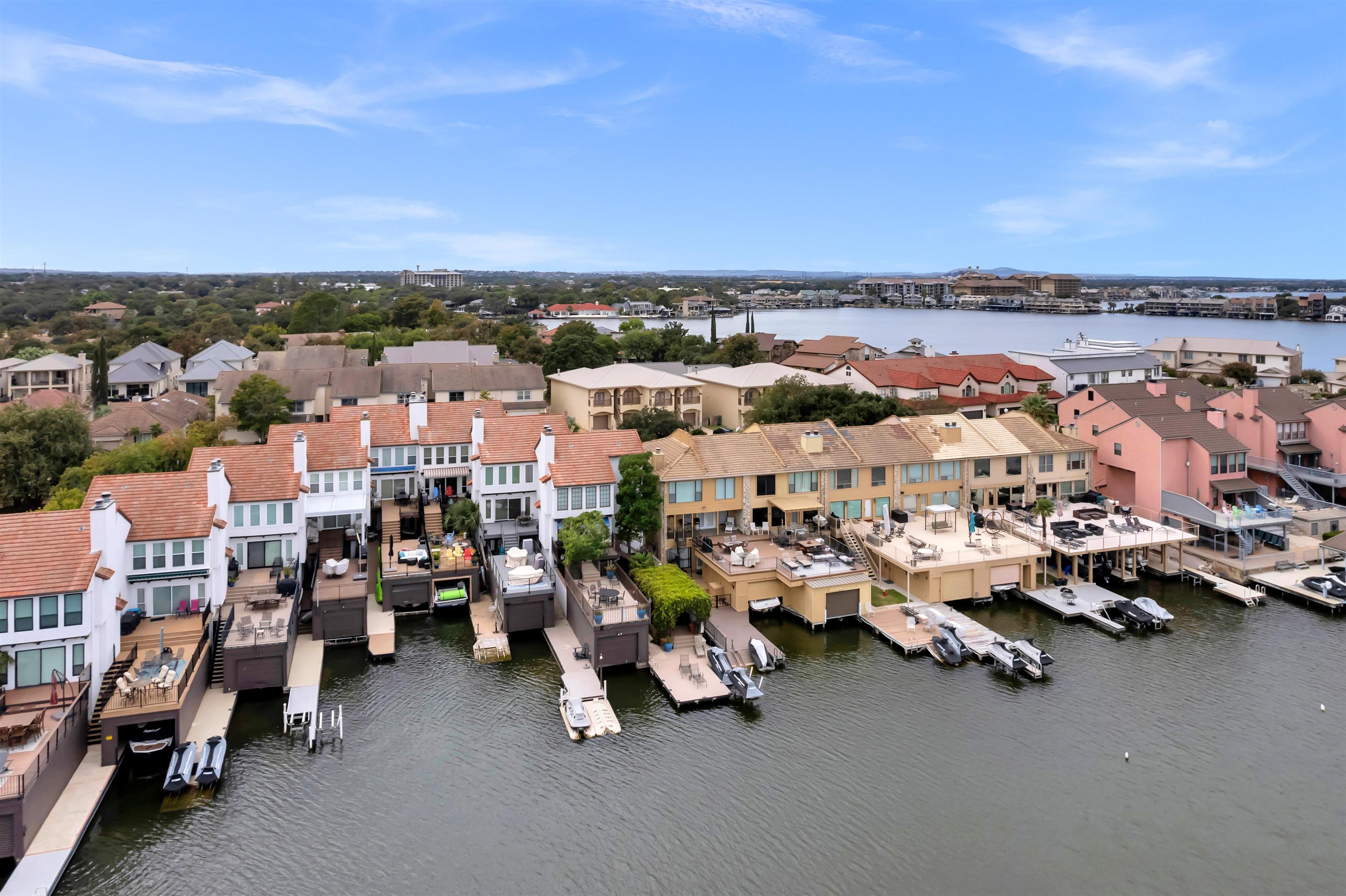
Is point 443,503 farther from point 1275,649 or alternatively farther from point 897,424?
point 1275,649

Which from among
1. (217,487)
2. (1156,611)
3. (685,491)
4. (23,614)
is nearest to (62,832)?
(23,614)

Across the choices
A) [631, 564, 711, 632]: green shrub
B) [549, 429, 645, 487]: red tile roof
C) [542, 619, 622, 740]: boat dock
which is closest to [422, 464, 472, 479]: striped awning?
[549, 429, 645, 487]: red tile roof

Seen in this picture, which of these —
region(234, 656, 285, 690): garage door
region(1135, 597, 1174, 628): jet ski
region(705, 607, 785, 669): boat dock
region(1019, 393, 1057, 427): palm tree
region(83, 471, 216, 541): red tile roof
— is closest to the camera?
region(234, 656, 285, 690): garage door

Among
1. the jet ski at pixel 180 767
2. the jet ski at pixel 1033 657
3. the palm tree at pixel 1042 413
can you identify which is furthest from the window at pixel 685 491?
the palm tree at pixel 1042 413

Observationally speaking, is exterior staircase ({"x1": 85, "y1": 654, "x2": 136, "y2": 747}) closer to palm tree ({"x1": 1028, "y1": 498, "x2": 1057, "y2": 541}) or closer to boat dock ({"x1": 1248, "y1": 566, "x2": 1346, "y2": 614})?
palm tree ({"x1": 1028, "y1": 498, "x2": 1057, "y2": 541})

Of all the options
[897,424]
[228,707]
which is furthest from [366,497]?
[897,424]

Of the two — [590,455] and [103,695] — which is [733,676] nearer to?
[590,455]
